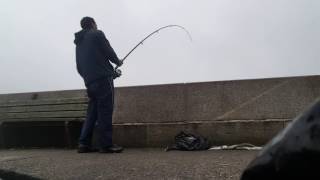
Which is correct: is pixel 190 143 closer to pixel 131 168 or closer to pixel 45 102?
pixel 131 168

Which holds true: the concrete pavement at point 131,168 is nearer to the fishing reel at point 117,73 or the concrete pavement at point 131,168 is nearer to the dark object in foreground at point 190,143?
the fishing reel at point 117,73

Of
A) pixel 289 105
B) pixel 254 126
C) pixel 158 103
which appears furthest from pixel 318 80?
pixel 158 103

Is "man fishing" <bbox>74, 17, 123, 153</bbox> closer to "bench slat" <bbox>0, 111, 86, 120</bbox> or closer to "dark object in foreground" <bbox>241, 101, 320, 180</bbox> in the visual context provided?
"bench slat" <bbox>0, 111, 86, 120</bbox>

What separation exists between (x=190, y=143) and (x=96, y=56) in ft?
5.45

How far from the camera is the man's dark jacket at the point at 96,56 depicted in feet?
22.9

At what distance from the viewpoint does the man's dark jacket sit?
22.9ft

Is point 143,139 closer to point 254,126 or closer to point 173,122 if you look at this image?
point 173,122

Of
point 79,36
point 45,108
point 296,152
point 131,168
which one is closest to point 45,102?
point 45,108

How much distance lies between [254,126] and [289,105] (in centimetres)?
57

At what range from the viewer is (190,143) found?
7.44m

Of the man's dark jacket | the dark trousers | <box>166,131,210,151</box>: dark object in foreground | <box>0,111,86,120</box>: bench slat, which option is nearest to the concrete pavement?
the dark trousers

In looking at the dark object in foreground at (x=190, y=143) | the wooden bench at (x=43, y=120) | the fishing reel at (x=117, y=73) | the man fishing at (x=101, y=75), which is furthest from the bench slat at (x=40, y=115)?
the dark object in foreground at (x=190, y=143)

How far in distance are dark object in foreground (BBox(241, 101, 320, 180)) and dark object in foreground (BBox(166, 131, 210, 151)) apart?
17.4 feet

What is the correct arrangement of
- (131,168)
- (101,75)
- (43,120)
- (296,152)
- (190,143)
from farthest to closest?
(43,120) < (190,143) < (101,75) < (131,168) < (296,152)
